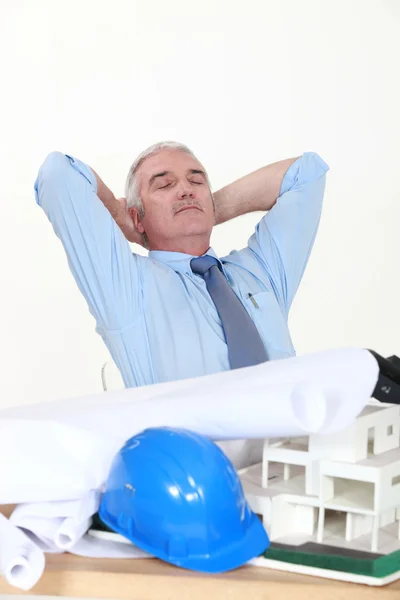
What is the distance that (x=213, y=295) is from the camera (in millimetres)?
A: 2660

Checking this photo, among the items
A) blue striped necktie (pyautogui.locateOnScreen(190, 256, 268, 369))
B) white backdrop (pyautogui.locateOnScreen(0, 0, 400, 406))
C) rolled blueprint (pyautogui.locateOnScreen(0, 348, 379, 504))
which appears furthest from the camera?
white backdrop (pyautogui.locateOnScreen(0, 0, 400, 406))

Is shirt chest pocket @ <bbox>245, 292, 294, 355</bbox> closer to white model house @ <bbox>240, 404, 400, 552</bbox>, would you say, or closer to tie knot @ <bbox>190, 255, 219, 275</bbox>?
tie knot @ <bbox>190, 255, 219, 275</bbox>

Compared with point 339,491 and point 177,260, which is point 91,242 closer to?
point 177,260

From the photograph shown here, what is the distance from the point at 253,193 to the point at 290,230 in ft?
0.82

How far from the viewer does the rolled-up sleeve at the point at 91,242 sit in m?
2.56

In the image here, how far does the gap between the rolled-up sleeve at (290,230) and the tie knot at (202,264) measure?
21 centimetres

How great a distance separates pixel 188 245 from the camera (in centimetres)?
280

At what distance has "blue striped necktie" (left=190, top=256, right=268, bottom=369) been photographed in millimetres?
2477

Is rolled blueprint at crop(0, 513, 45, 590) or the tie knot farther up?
rolled blueprint at crop(0, 513, 45, 590)

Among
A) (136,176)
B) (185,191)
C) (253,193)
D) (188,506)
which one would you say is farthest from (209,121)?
(188,506)

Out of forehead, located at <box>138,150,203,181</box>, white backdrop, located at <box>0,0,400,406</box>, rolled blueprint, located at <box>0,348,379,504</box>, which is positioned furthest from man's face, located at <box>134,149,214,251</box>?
rolled blueprint, located at <box>0,348,379,504</box>

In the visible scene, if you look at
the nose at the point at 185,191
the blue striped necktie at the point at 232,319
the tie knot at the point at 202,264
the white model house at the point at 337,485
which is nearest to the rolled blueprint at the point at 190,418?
the white model house at the point at 337,485

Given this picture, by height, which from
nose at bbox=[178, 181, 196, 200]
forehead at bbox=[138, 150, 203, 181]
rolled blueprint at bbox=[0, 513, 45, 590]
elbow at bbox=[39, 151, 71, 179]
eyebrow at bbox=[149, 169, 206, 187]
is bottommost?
rolled blueprint at bbox=[0, 513, 45, 590]

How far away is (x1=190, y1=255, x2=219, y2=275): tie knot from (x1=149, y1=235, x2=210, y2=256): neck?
0.06 m
